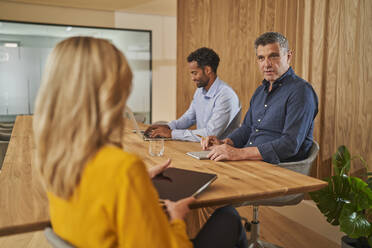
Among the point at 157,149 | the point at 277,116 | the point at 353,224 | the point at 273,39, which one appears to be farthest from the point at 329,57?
the point at 157,149

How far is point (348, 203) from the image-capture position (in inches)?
75.0

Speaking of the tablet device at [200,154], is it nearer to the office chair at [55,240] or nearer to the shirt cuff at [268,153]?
the shirt cuff at [268,153]

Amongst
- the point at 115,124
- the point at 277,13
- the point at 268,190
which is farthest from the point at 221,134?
the point at 115,124

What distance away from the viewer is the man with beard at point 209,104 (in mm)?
2613

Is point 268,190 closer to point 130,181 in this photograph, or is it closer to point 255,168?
point 255,168

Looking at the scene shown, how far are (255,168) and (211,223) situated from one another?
0.39m

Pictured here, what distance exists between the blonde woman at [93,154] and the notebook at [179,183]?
0.98ft

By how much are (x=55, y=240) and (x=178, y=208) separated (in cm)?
33

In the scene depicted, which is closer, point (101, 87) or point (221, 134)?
point (101, 87)

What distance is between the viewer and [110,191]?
0.73m

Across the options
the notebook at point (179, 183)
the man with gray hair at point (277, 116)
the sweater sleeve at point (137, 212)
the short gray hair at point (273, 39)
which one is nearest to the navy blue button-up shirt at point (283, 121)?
the man with gray hair at point (277, 116)

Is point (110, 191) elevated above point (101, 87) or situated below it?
below

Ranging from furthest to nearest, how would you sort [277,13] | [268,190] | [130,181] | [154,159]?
1. [277,13]
2. [154,159]
3. [268,190]
4. [130,181]

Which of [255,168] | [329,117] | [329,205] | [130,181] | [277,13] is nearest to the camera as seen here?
[130,181]
